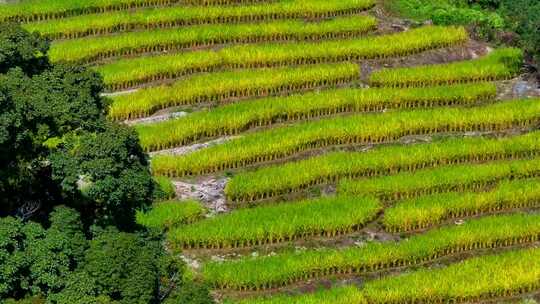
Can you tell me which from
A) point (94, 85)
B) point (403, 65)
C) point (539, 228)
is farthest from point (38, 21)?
point (539, 228)

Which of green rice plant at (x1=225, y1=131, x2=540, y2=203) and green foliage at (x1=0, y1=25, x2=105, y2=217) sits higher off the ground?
green foliage at (x1=0, y1=25, x2=105, y2=217)

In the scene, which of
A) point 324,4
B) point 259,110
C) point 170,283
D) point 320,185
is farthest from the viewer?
point 324,4

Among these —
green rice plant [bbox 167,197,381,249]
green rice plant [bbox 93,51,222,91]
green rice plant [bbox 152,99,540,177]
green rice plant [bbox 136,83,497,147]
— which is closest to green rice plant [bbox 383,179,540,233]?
green rice plant [bbox 167,197,381,249]

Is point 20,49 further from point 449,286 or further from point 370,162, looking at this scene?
point 370,162

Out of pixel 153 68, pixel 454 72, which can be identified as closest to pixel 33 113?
pixel 153 68

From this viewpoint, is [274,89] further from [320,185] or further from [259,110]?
[320,185]

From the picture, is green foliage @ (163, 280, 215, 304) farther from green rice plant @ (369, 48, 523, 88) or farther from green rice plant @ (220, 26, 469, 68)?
green rice plant @ (369, 48, 523, 88)
